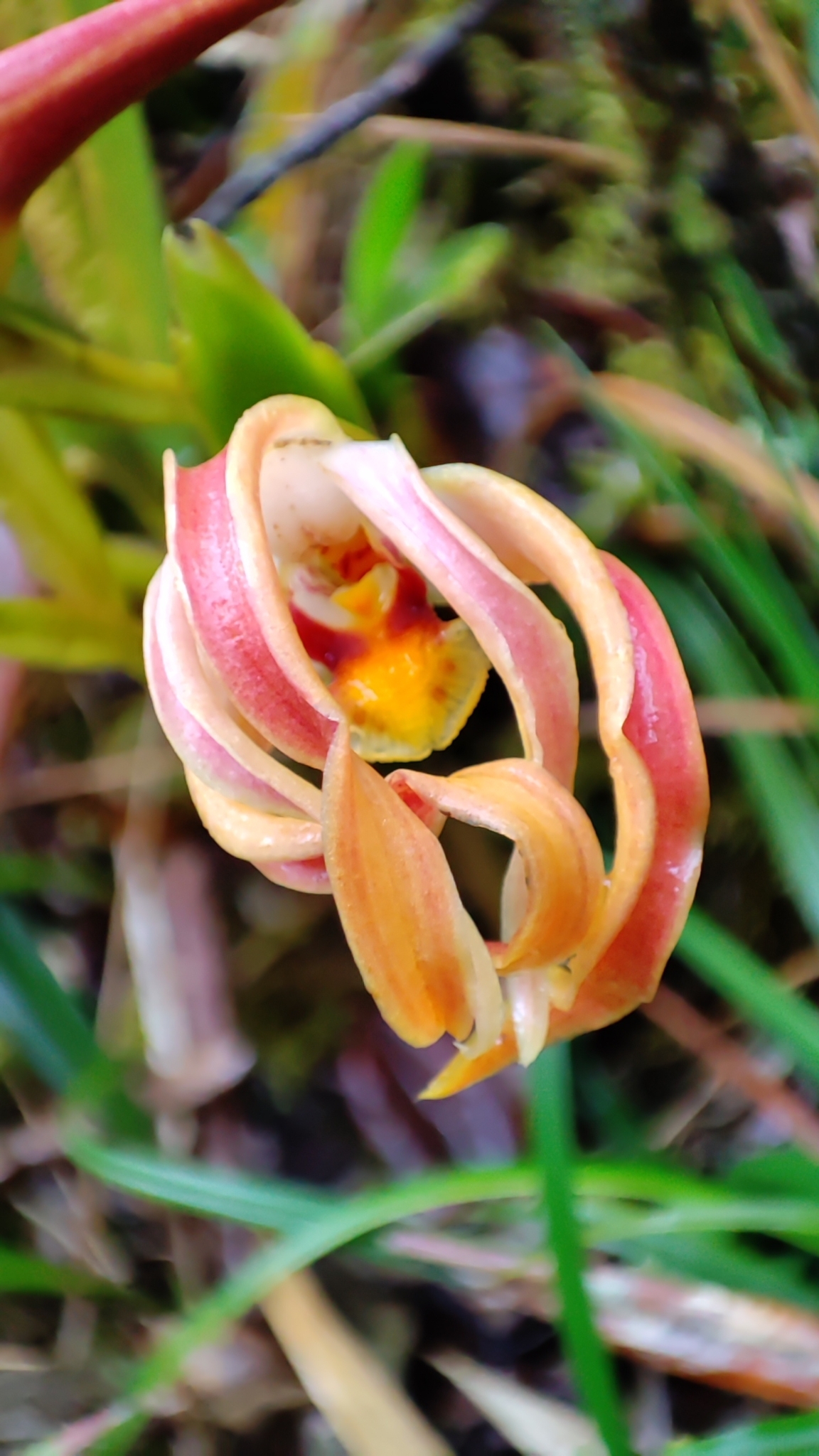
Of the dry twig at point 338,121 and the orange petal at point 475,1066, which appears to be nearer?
the orange petal at point 475,1066

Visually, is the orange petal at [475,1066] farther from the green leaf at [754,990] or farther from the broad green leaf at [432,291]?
the broad green leaf at [432,291]

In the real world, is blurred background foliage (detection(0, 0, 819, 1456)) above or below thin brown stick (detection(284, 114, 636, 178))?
below

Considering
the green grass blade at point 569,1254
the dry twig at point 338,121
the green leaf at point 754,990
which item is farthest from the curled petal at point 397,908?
the dry twig at point 338,121

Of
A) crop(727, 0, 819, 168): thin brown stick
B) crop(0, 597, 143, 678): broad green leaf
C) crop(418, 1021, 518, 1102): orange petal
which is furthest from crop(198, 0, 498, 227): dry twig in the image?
crop(418, 1021, 518, 1102): orange petal

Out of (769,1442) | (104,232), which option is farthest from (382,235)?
(769,1442)

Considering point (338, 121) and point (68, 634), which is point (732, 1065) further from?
point (338, 121)

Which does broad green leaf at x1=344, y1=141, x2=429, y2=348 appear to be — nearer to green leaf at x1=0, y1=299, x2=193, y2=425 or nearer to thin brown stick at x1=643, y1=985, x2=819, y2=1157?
green leaf at x1=0, y1=299, x2=193, y2=425

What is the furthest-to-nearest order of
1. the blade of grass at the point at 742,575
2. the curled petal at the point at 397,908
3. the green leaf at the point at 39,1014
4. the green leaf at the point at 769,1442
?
the green leaf at the point at 39,1014 → the blade of grass at the point at 742,575 → the green leaf at the point at 769,1442 → the curled petal at the point at 397,908
